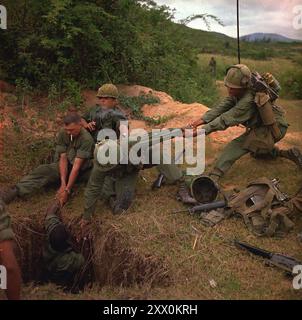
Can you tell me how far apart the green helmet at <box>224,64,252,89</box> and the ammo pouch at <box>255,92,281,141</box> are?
21 cm

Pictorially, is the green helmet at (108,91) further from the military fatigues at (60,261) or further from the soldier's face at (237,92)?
the military fatigues at (60,261)

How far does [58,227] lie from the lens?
5.03 m

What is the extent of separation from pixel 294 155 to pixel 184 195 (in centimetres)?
167

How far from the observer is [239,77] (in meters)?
5.78

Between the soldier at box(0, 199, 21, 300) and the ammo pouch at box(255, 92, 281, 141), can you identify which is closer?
the soldier at box(0, 199, 21, 300)

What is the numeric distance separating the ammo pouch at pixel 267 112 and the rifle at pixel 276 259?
71.5 inches

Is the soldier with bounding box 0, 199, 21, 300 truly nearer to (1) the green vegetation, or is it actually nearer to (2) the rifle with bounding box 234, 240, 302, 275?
(2) the rifle with bounding box 234, 240, 302, 275

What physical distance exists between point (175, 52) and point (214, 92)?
206 cm

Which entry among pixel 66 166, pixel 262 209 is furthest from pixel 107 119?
pixel 262 209

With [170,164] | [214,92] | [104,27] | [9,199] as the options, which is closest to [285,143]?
[170,164]

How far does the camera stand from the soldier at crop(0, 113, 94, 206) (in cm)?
577
